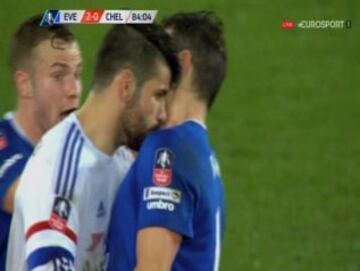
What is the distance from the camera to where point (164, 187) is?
5.00 m

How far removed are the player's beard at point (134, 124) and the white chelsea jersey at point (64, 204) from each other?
0.09 metres

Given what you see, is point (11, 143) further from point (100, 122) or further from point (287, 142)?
point (287, 142)

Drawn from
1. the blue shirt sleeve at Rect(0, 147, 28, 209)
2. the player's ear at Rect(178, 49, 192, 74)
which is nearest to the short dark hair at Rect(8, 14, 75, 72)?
the blue shirt sleeve at Rect(0, 147, 28, 209)

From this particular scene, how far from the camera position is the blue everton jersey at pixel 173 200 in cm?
500

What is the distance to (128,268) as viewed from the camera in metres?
5.05

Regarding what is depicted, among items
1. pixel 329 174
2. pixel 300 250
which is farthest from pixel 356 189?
pixel 300 250

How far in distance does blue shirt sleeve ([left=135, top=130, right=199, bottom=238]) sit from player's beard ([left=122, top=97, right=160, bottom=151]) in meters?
0.08

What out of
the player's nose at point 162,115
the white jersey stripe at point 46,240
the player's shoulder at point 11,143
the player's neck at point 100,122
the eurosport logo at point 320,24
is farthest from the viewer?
the eurosport logo at point 320,24

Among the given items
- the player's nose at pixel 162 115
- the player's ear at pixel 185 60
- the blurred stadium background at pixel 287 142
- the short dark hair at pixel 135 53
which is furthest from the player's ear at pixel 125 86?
the blurred stadium background at pixel 287 142

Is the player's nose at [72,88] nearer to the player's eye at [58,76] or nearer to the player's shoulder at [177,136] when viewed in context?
the player's eye at [58,76]

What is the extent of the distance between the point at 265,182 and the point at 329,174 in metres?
0.42

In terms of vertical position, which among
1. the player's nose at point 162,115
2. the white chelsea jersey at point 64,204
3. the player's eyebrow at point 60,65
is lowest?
the white chelsea jersey at point 64,204

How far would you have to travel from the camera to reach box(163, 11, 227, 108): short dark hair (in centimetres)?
520

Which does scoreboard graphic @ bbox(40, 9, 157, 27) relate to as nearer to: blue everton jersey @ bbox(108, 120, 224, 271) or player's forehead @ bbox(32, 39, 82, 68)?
player's forehead @ bbox(32, 39, 82, 68)
